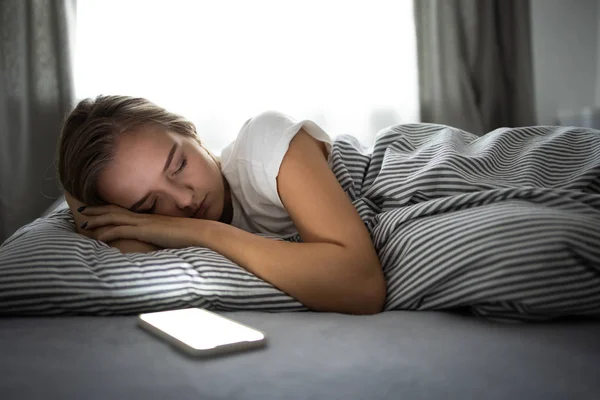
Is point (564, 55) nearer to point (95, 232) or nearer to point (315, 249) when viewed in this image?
point (315, 249)

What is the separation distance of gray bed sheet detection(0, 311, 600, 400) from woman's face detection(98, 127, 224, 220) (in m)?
0.38

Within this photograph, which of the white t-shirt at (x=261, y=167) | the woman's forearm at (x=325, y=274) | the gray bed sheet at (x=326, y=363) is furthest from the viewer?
the white t-shirt at (x=261, y=167)

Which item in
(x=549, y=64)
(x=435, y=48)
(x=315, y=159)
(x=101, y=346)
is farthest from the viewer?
(x=549, y=64)

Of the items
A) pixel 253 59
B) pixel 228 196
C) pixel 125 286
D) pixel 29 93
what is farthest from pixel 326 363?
pixel 29 93

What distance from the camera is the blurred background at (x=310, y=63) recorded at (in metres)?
2.29

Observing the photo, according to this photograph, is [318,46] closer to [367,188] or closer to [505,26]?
[505,26]

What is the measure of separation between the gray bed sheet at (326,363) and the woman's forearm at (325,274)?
0.34 ft

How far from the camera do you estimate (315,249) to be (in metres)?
0.98

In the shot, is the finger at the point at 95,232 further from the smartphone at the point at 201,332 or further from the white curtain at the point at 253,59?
the white curtain at the point at 253,59

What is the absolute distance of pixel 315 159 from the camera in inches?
43.9

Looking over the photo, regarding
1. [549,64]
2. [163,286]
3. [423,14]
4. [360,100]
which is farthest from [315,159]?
[549,64]

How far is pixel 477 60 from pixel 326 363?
2051mm

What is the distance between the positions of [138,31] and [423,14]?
3.94 feet

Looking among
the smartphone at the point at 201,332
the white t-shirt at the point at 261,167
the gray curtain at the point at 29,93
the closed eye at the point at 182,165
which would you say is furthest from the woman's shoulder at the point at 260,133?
the gray curtain at the point at 29,93
